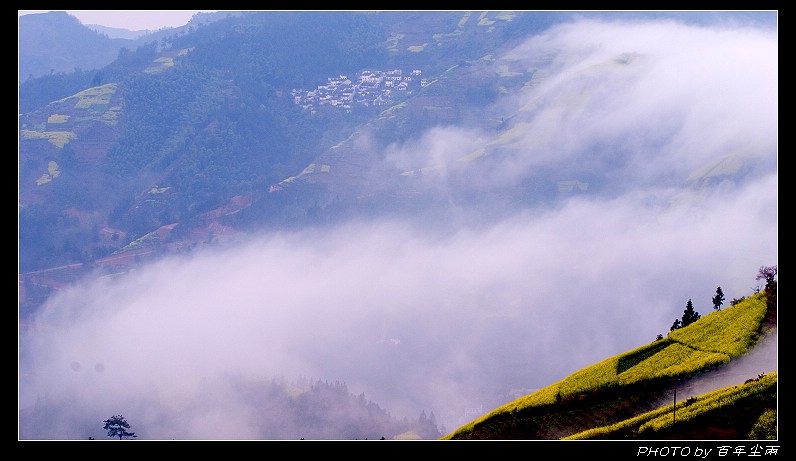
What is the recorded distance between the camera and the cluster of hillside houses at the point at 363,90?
183375 mm

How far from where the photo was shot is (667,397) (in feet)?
97.5

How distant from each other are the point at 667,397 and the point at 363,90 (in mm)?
163834

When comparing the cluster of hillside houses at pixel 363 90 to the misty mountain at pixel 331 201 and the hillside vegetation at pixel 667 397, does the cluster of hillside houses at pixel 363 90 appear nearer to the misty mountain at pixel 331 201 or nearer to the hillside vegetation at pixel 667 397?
the misty mountain at pixel 331 201

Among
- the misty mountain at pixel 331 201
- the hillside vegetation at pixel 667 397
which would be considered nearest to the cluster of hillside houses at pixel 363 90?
the misty mountain at pixel 331 201

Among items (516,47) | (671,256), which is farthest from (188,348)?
(516,47)

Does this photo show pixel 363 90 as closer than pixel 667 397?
No

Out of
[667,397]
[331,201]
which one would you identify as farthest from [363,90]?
[667,397]

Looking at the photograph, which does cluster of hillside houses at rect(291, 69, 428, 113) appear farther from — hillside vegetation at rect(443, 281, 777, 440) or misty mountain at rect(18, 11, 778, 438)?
hillside vegetation at rect(443, 281, 777, 440)

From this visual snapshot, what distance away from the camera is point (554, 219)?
505 feet

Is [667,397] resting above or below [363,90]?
below

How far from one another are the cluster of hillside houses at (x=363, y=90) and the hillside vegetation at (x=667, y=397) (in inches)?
5962

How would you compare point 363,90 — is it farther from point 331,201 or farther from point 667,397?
point 667,397

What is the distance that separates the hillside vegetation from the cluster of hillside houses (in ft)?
497

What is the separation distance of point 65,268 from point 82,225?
11.2 meters
